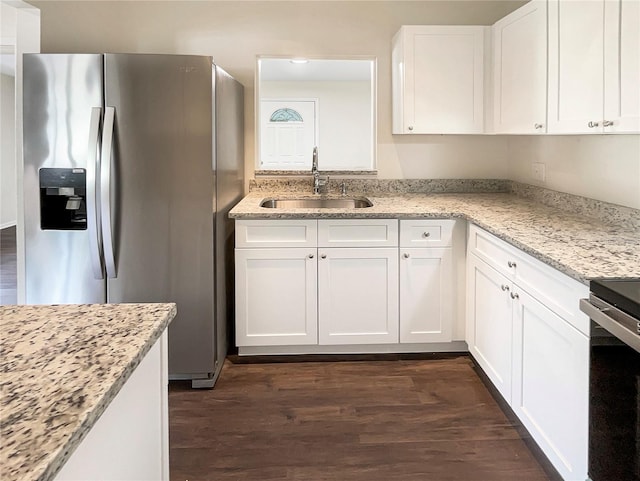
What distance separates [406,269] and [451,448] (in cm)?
107

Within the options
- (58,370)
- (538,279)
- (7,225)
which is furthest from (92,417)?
(7,225)

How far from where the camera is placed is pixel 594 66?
2104mm

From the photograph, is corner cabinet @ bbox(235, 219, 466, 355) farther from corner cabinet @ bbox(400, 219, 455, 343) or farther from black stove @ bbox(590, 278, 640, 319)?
black stove @ bbox(590, 278, 640, 319)

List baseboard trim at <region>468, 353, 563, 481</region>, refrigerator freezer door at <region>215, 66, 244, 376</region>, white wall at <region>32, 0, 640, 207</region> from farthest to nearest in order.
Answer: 1. white wall at <region>32, 0, 640, 207</region>
2. refrigerator freezer door at <region>215, 66, 244, 376</region>
3. baseboard trim at <region>468, 353, 563, 481</region>

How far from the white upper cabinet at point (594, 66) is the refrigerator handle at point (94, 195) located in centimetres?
211

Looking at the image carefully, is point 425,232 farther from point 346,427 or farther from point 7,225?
point 7,225

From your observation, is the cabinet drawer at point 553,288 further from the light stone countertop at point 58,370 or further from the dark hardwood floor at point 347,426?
the light stone countertop at point 58,370

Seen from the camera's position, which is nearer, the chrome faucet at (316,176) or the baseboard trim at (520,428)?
the baseboard trim at (520,428)

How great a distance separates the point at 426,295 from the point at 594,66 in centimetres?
143

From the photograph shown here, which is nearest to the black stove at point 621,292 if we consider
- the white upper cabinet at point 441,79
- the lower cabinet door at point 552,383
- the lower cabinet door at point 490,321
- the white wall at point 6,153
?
the lower cabinet door at point 552,383

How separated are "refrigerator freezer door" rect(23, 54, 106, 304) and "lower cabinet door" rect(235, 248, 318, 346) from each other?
0.73m

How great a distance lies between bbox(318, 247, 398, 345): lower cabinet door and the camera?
9.84 ft

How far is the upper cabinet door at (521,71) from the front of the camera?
2.58 metres

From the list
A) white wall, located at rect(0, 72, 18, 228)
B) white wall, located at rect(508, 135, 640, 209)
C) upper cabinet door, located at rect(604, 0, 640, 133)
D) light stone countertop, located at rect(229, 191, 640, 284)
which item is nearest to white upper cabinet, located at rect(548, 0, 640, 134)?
upper cabinet door, located at rect(604, 0, 640, 133)
